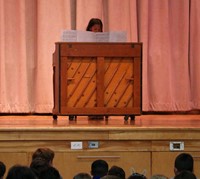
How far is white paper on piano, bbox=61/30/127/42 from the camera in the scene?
19.8ft

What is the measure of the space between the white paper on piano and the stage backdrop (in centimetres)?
213

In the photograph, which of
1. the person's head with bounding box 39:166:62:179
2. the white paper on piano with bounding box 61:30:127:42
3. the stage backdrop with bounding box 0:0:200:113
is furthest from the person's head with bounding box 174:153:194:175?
the stage backdrop with bounding box 0:0:200:113

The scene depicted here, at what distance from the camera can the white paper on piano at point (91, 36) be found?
602 centimetres

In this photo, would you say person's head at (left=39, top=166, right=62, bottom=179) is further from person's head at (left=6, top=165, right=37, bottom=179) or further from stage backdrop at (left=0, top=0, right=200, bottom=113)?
stage backdrop at (left=0, top=0, right=200, bottom=113)

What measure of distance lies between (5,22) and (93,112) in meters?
2.72

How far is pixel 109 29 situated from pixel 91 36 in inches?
87.5

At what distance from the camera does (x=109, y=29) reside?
8273mm

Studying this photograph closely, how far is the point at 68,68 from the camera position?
6.04m

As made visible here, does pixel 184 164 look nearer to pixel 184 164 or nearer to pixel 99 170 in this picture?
pixel 184 164

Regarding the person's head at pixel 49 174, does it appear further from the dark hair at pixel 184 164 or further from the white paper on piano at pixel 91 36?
the white paper on piano at pixel 91 36

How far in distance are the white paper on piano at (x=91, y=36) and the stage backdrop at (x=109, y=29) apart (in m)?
2.13

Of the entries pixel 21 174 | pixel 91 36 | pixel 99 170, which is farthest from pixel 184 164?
pixel 91 36

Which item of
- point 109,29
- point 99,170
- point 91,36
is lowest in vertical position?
point 99,170

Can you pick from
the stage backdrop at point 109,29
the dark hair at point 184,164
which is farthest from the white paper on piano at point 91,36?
the dark hair at point 184,164
